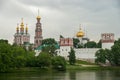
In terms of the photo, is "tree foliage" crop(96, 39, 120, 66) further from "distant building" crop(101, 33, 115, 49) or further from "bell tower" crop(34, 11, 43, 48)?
"bell tower" crop(34, 11, 43, 48)

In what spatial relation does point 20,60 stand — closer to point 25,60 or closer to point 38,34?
point 25,60

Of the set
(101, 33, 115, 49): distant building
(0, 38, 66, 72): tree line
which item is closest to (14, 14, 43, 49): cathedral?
(101, 33, 115, 49): distant building

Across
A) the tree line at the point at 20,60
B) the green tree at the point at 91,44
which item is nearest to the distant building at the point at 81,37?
the green tree at the point at 91,44

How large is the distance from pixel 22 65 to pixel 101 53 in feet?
114

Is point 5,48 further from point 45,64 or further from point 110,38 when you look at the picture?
point 110,38

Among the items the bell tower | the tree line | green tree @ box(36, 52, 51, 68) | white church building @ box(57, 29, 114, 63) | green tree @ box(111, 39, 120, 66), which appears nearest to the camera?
the tree line

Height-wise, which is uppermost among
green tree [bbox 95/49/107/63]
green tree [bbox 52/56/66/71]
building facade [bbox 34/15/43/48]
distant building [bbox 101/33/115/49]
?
building facade [bbox 34/15/43/48]

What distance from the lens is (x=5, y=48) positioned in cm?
7425

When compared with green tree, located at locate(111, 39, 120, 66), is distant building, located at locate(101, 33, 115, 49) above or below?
above

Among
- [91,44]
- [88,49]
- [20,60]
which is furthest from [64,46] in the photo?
[20,60]

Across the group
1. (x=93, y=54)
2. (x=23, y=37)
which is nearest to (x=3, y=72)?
(x=93, y=54)

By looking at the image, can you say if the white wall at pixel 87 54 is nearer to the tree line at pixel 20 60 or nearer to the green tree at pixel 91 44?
the green tree at pixel 91 44

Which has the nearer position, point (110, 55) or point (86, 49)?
point (110, 55)

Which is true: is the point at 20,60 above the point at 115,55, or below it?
below
